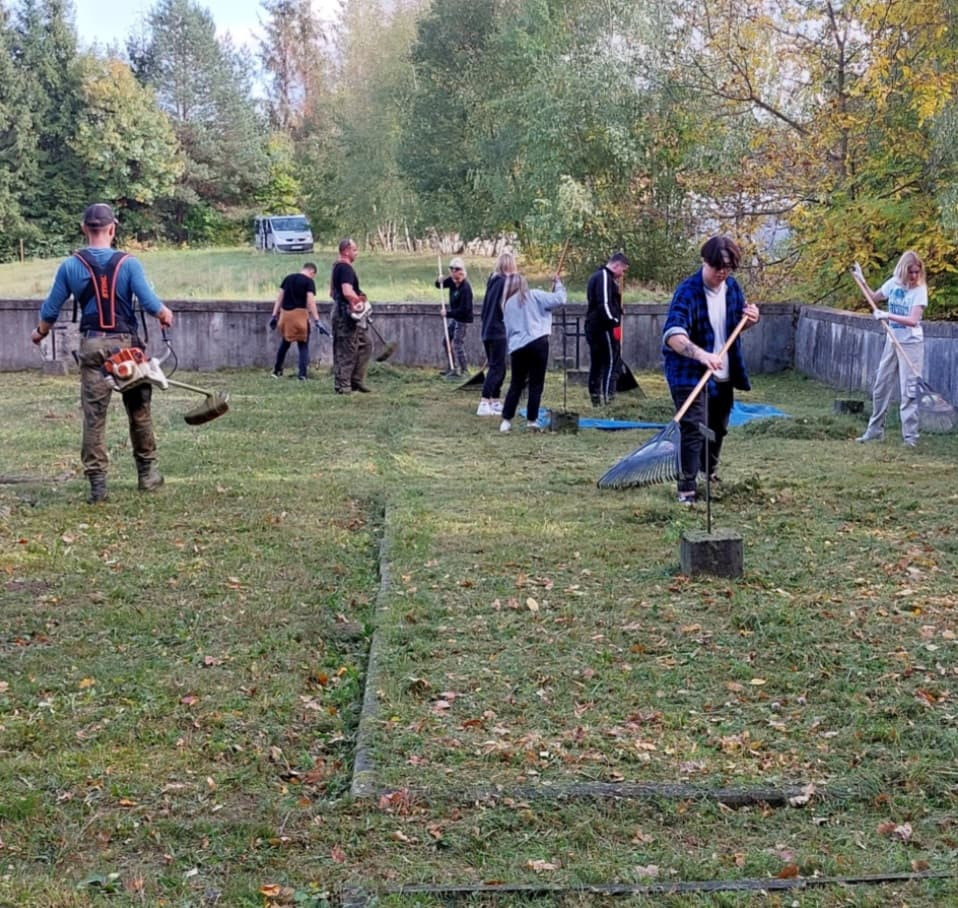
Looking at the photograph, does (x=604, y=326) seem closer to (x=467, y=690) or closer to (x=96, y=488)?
(x=96, y=488)

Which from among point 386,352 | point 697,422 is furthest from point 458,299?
point 697,422

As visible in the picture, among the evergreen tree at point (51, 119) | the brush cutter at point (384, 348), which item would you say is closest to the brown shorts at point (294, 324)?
the brush cutter at point (384, 348)

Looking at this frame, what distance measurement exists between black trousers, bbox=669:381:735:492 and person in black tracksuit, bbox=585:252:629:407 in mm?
5459

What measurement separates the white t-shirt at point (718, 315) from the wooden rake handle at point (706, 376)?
0.06m

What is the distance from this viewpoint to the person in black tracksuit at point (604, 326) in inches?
539

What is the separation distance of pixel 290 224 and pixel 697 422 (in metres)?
41.6

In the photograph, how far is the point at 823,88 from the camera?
60.8ft

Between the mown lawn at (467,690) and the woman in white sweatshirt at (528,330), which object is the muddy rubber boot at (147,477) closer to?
the mown lawn at (467,690)

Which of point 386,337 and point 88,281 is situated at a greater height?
point 88,281

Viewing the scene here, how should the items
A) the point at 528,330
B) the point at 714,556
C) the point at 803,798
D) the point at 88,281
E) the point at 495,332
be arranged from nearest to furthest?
the point at 803,798
the point at 714,556
the point at 88,281
the point at 528,330
the point at 495,332

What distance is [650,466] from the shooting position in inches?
344

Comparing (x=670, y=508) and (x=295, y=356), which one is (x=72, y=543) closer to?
(x=670, y=508)

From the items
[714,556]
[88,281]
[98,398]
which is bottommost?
[714,556]

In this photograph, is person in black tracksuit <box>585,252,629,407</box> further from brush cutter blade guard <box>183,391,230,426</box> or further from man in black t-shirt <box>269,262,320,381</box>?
brush cutter blade guard <box>183,391,230,426</box>
